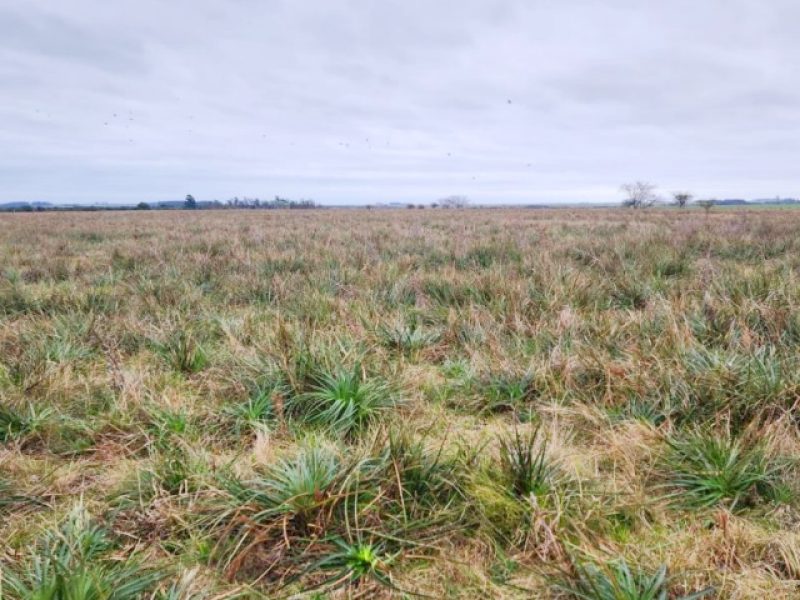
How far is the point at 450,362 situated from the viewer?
12.3 feet

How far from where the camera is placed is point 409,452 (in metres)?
2.16

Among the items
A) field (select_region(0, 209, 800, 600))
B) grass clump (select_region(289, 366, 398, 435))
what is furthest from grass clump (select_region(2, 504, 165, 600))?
grass clump (select_region(289, 366, 398, 435))

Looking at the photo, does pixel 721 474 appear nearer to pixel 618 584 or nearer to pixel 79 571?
pixel 618 584

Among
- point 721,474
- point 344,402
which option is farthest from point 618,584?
point 344,402

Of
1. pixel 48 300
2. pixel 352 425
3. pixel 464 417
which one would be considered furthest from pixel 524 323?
pixel 48 300

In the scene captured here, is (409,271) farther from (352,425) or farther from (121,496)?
(121,496)

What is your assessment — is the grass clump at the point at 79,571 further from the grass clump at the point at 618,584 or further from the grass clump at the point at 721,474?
the grass clump at the point at 721,474

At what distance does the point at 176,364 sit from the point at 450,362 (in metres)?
2.19

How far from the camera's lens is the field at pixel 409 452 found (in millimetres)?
1669

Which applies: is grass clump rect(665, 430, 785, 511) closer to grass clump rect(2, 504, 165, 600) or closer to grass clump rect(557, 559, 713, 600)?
grass clump rect(557, 559, 713, 600)

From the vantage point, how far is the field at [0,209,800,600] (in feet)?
5.48

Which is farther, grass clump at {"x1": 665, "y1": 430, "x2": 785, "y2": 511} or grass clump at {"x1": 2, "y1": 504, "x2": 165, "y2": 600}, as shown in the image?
grass clump at {"x1": 665, "y1": 430, "x2": 785, "y2": 511}

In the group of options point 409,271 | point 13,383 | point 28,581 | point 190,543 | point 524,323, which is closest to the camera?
point 28,581

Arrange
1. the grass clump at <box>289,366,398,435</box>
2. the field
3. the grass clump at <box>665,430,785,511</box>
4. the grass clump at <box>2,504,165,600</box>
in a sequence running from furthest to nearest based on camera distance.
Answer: the grass clump at <box>289,366,398,435</box>, the grass clump at <box>665,430,785,511</box>, the field, the grass clump at <box>2,504,165,600</box>
